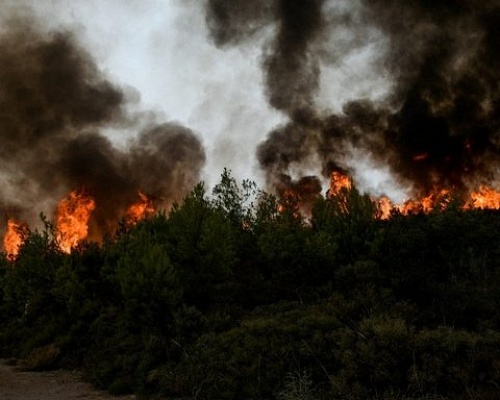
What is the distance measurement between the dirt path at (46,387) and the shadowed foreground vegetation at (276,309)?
22.8 inches

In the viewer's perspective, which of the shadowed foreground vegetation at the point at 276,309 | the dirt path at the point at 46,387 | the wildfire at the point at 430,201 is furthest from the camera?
the wildfire at the point at 430,201

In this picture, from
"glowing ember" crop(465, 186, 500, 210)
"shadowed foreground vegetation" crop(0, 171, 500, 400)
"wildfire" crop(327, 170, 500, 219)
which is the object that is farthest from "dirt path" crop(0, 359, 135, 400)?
"glowing ember" crop(465, 186, 500, 210)

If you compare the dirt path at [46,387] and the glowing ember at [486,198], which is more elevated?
the glowing ember at [486,198]

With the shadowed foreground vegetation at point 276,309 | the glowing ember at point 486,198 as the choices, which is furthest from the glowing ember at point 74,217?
the glowing ember at point 486,198

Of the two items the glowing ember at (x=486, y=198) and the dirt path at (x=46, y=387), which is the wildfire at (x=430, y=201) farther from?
the dirt path at (x=46, y=387)

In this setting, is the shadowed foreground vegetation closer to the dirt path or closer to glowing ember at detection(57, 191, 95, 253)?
the dirt path

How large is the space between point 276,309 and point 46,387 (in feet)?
28.2

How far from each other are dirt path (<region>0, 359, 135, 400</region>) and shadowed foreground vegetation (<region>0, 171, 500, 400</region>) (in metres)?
0.58

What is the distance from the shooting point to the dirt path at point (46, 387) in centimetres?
1441

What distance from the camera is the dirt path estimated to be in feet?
47.3

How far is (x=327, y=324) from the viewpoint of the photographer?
13484mm

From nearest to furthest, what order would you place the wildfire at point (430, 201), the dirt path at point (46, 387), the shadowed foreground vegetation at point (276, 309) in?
the shadowed foreground vegetation at point (276, 309) → the dirt path at point (46, 387) → the wildfire at point (430, 201)

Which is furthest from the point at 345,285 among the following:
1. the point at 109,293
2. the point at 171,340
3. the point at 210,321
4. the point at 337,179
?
the point at 337,179

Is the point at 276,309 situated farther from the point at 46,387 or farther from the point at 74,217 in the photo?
the point at 74,217
